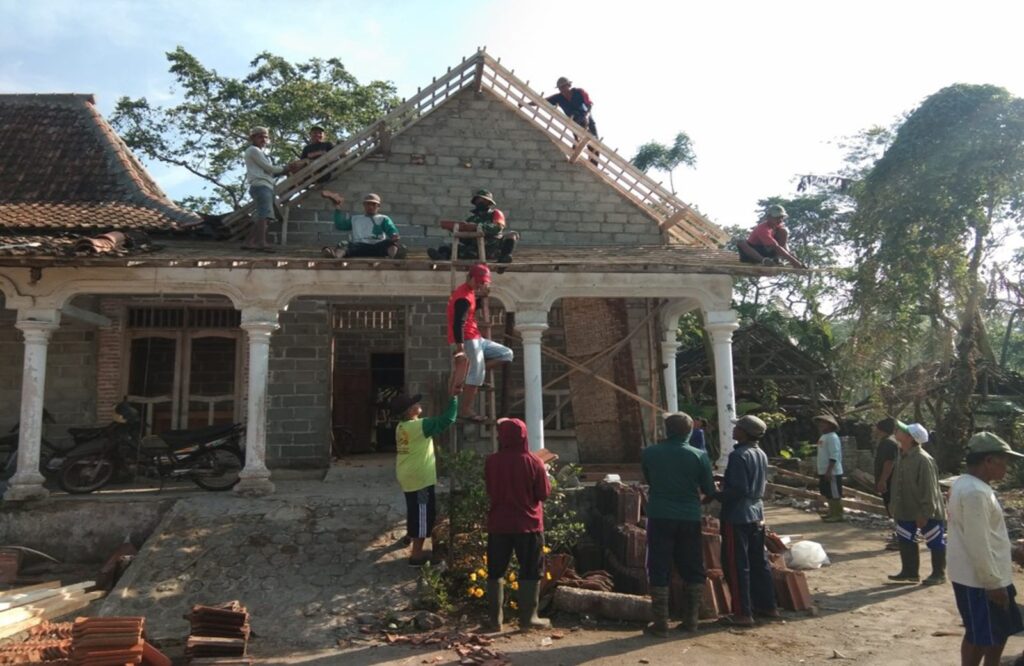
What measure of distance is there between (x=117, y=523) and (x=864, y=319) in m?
16.8

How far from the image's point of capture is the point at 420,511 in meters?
6.54

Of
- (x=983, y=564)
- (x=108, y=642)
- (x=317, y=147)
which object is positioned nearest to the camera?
(x=983, y=564)

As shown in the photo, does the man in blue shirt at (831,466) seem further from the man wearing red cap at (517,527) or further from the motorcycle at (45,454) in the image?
the motorcycle at (45,454)

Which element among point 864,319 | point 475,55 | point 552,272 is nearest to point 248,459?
point 552,272

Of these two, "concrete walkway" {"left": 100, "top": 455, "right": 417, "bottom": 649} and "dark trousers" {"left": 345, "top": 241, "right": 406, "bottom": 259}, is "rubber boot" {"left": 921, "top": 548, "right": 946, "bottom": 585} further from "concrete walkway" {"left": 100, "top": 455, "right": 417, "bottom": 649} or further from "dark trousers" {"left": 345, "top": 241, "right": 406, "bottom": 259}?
"dark trousers" {"left": 345, "top": 241, "right": 406, "bottom": 259}

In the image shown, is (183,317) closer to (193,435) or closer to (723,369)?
(193,435)

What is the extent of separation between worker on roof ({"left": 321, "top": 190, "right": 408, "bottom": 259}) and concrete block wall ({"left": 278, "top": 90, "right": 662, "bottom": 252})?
5.56ft

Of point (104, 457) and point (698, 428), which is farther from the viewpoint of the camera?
point (698, 428)

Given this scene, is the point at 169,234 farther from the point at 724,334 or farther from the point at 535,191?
the point at 724,334

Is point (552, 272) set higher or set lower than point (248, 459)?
higher

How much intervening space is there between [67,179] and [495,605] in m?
10.6

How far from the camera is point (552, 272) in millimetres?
9070

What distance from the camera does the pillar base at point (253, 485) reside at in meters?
8.15

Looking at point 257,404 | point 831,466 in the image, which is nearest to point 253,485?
point 257,404
